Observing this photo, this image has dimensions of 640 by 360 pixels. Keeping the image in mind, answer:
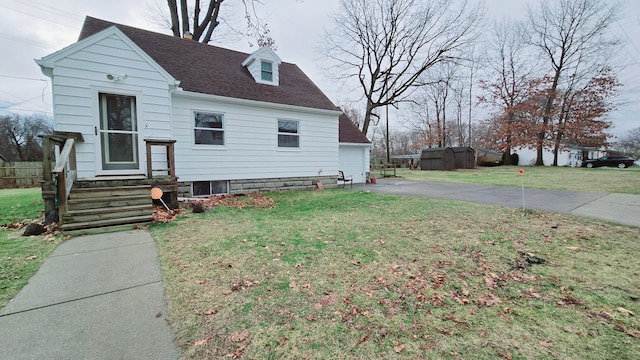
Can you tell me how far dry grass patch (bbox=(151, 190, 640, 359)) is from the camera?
2021mm

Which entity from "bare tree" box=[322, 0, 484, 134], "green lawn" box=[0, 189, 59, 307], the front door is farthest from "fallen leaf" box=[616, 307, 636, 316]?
"bare tree" box=[322, 0, 484, 134]

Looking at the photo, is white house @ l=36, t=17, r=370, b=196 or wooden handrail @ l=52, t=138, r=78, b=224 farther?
white house @ l=36, t=17, r=370, b=196

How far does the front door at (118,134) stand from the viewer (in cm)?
689

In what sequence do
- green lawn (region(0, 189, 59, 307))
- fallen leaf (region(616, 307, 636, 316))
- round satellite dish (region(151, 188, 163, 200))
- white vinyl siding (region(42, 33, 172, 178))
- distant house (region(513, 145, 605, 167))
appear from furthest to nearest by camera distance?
distant house (region(513, 145, 605, 167)) → white vinyl siding (region(42, 33, 172, 178)) → round satellite dish (region(151, 188, 163, 200)) → green lawn (region(0, 189, 59, 307)) → fallen leaf (region(616, 307, 636, 316))

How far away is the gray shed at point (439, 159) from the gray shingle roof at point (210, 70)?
18.5 m

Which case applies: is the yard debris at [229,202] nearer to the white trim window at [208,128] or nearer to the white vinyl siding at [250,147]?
the white vinyl siding at [250,147]

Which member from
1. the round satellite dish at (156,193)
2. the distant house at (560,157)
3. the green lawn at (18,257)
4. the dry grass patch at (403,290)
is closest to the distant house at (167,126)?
the round satellite dish at (156,193)

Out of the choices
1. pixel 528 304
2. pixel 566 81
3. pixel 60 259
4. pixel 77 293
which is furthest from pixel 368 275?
pixel 566 81

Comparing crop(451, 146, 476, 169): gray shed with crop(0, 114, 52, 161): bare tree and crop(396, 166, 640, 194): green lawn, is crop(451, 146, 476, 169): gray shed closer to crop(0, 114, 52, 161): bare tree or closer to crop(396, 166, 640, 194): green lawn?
crop(396, 166, 640, 194): green lawn

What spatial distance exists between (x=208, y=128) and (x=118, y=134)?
2.61 metres

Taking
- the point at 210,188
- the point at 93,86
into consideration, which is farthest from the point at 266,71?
the point at 93,86

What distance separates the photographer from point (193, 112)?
28.6ft

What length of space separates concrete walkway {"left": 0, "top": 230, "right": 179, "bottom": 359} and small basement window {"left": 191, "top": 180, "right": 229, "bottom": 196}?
529 cm

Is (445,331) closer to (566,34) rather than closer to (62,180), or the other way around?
(62,180)
